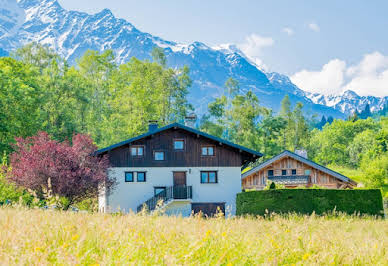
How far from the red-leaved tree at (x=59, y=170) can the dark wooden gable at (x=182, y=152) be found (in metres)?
5.50

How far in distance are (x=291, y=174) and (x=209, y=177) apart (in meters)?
9.23

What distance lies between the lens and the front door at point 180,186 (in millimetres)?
36438

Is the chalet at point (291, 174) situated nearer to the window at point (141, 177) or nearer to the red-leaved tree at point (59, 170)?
the window at point (141, 177)

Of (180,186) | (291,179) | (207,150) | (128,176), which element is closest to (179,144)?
(207,150)

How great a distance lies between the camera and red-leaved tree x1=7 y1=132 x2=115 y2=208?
28.0m

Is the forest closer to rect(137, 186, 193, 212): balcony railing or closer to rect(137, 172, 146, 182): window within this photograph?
rect(137, 172, 146, 182): window

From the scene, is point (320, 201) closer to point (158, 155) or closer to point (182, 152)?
point (182, 152)

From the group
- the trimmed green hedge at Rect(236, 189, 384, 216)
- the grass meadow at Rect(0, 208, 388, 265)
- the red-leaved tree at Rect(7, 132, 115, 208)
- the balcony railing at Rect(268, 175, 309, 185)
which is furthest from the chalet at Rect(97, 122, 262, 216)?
the grass meadow at Rect(0, 208, 388, 265)

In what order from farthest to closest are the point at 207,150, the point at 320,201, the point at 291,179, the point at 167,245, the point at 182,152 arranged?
the point at 291,179 < the point at 207,150 < the point at 182,152 < the point at 320,201 < the point at 167,245

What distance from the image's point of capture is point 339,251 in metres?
6.78

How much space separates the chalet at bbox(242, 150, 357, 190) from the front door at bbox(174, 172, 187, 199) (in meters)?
6.96

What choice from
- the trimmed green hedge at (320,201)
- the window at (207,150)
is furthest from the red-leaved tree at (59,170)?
the trimmed green hedge at (320,201)

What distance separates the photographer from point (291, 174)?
42781mm

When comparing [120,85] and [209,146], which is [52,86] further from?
[209,146]
